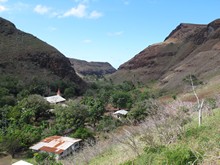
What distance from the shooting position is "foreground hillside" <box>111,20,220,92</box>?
257 ft

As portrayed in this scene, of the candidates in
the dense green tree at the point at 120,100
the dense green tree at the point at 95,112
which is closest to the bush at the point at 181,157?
the dense green tree at the point at 95,112

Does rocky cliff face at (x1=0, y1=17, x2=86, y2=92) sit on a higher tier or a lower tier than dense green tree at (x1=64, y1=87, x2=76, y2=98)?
higher

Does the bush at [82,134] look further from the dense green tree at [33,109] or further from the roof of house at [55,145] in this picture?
the dense green tree at [33,109]

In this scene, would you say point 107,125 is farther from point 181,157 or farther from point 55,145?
point 181,157

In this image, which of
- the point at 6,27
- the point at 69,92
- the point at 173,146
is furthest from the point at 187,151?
the point at 6,27

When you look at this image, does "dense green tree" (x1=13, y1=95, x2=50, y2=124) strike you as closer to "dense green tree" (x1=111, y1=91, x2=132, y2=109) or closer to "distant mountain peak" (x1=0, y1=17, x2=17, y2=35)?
"dense green tree" (x1=111, y1=91, x2=132, y2=109)

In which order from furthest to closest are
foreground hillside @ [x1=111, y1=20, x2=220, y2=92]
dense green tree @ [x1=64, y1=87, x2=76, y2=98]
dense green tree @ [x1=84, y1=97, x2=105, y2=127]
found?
foreground hillside @ [x1=111, y1=20, x2=220, y2=92], dense green tree @ [x1=64, y1=87, x2=76, y2=98], dense green tree @ [x1=84, y1=97, x2=105, y2=127]

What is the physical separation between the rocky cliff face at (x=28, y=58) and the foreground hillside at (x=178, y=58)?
30.8 m

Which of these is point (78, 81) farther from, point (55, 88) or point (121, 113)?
point (121, 113)

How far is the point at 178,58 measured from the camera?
337 ft

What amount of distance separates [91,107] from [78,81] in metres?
41.2

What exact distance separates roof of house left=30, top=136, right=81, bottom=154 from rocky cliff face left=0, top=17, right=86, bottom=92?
36.1 m

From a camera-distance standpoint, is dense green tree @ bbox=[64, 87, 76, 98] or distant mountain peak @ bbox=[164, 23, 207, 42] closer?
dense green tree @ bbox=[64, 87, 76, 98]

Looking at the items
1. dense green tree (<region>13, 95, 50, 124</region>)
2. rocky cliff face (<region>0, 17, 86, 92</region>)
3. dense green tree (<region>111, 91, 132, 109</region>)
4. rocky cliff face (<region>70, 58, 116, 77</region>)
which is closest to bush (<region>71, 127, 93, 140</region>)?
dense green tree (<region>13, 95, 50, 124</region>)
